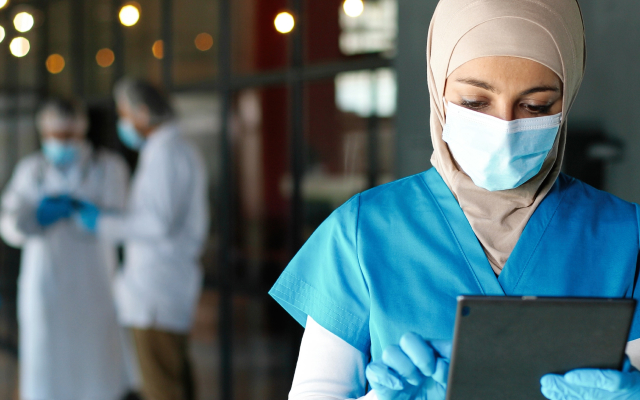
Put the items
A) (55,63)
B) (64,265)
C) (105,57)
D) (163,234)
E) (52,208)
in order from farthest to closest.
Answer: (55,63) < (105,57) < (64,265) < (52,208) < (163,234)

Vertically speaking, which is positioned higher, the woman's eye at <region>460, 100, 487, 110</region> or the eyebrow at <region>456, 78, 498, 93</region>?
the eyebrow at <region>456, 78, 498, 93</region>

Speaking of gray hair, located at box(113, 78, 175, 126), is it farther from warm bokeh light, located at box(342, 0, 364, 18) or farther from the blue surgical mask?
the blue surgical mask

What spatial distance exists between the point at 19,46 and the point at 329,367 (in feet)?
19.5

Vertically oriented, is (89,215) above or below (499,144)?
below

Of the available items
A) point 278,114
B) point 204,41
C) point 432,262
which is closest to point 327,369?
point 432,262

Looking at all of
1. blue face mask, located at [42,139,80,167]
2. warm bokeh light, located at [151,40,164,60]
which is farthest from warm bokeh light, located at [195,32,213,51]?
blue face mask, located at [42,139,80,167]

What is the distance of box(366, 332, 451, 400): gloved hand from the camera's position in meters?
0.83

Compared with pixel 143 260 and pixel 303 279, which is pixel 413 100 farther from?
pixel 143 260

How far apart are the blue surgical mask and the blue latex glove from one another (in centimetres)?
277

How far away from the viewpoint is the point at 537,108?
0.99m

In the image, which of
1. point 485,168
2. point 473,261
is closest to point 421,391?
point 473,261

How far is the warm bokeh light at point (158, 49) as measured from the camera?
13.8 feet

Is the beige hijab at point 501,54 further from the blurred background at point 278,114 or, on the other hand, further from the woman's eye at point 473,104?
the blurred background at point 278,114

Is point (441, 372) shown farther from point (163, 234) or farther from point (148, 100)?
point (148, 100)
